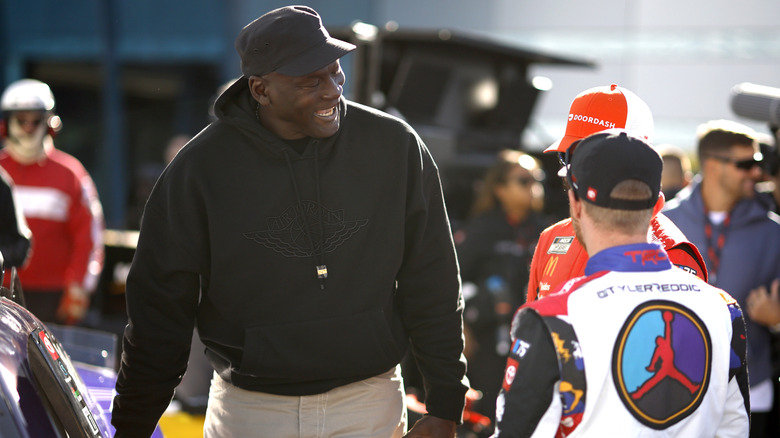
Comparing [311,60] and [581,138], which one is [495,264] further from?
[311,60]

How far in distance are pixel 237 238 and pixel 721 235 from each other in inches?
105

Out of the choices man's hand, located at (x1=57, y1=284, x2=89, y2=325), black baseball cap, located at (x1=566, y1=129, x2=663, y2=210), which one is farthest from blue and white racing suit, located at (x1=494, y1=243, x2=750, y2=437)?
man's hand, located at (x1=57, y1=284, x2=89, y2=325)

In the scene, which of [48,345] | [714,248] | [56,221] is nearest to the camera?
[48,345]

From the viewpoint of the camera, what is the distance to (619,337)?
186 cm

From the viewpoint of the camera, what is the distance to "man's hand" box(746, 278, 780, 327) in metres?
4.09

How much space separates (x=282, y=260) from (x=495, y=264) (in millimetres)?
3718

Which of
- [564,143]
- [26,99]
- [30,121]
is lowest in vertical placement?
[30,121]

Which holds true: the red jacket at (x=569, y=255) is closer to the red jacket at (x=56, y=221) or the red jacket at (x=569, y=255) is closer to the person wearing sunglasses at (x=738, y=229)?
the person wearing sunglasses at (x=738, y=229)

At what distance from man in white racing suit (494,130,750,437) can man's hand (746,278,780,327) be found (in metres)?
2.32

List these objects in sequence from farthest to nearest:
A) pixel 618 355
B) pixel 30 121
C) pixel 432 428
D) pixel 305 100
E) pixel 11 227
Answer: pixel 30 121, pixel 11 227, pixel 432 428, pixel 305 100, pixel 618 355

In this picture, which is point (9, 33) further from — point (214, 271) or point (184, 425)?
point (214, 271)

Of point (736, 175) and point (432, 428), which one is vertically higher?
point (736, 175)

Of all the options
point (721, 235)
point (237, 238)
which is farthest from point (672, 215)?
point (237, 238)

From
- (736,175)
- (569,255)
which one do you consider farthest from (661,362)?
(736,175)
